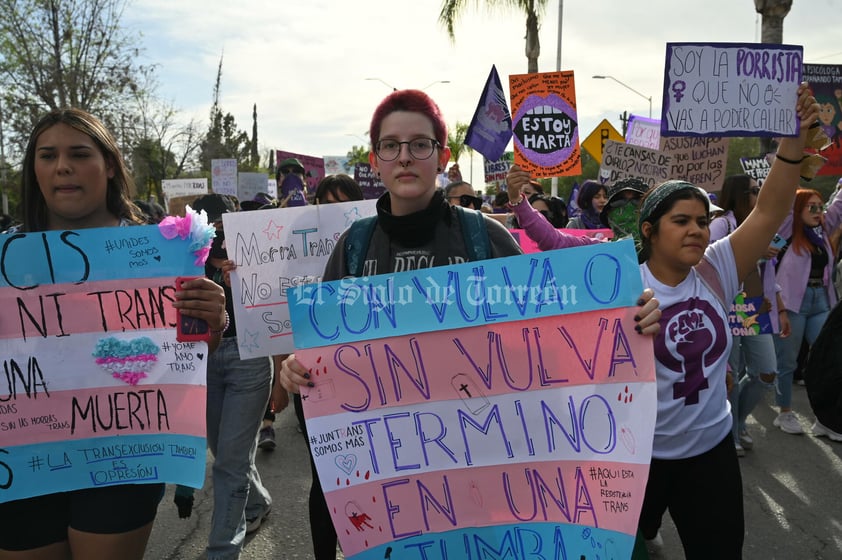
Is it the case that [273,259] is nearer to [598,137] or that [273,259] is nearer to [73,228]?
[73,228]

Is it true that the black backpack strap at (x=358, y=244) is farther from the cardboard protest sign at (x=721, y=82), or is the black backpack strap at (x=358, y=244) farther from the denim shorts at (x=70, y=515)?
the cardboard protest sign at (x=721, y=82)

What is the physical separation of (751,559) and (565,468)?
2353mm

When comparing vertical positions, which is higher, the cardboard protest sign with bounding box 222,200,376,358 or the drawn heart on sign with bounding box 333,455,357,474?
the cardboard protest sign with bounding box 222,200,376,358

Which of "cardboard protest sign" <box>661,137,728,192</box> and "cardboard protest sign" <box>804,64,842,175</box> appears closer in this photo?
"cardboard protest sign" <box>661,137,728,192</box>

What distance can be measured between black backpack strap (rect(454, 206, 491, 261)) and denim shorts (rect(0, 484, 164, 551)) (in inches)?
54.5

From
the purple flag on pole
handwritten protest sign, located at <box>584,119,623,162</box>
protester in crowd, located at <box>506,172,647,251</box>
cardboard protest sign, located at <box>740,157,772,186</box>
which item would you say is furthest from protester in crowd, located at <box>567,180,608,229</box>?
handwritten protest sign, located at <box>584,119,623,162</box>

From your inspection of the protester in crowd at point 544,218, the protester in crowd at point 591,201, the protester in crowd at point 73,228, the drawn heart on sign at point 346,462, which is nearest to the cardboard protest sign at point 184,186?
the protester in crowd at point 591,201

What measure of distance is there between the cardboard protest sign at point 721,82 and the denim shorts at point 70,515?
3.19 metres

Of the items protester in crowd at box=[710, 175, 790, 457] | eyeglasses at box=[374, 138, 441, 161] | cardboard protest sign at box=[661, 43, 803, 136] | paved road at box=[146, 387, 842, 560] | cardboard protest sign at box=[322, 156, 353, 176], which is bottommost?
paved road at box=[146, 387, 842, 560]

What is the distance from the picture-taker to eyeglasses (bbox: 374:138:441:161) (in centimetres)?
213

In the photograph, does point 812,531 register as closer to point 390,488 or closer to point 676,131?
point 676,131

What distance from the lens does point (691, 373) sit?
2.58 meters

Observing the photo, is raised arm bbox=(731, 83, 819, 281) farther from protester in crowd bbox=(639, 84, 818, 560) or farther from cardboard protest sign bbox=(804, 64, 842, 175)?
cardboard protest sign bbox=(804, 64, 842, 175)

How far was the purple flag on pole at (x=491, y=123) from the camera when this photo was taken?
17.9ft
